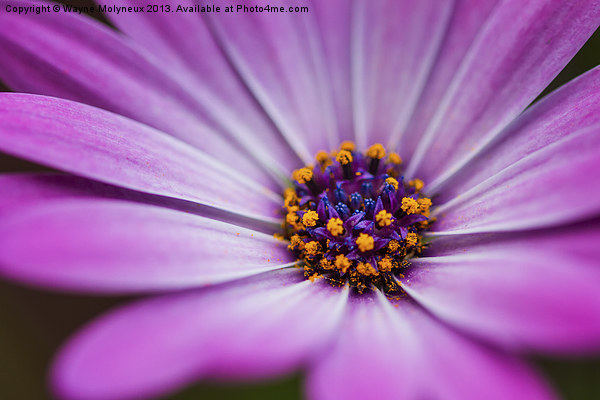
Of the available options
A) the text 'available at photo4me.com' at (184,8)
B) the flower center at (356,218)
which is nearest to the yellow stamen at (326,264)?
the flower center at (356,218)

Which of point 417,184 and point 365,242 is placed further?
point 417,184

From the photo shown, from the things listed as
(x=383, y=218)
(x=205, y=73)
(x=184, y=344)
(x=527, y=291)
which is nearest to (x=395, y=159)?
(x=383, y=218)

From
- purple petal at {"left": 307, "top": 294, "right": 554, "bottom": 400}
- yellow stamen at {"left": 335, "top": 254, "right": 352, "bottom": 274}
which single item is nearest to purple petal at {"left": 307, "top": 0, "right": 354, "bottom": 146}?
yellow stamen at {"left": 335, "top": 254, "right": 352, "bottom": 274}

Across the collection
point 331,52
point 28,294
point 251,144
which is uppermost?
point 331,52

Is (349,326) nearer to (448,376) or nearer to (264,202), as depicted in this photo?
(448,376)

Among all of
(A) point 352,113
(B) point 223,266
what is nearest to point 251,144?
(A) point 352,113

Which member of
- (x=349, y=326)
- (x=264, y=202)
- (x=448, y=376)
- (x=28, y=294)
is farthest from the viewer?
(x=28, y=294)

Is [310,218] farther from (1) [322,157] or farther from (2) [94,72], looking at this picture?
(2) [94,72]
